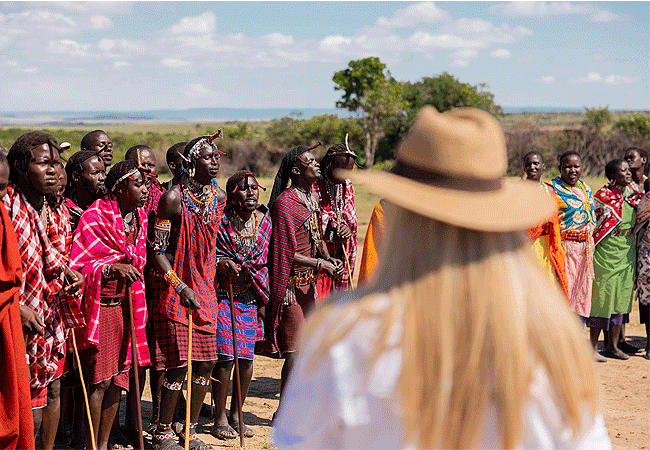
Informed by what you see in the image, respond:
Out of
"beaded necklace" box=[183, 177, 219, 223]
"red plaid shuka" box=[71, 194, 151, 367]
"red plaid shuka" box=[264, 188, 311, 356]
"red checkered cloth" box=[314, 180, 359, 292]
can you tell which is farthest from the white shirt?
"red checkered cloth" box=[314, 180, 359, 292]

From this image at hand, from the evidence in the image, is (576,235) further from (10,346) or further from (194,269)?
(10,346)

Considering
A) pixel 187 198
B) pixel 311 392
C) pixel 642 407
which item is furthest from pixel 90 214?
pixel 642 407

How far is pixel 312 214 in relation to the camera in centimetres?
608

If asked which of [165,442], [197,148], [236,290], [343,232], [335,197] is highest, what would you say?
[197,148]

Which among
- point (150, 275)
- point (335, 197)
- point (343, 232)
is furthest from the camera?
point (335, 197)

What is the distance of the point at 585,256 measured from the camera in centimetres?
802

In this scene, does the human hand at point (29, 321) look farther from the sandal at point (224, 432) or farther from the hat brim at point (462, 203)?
the hat brim at point (462, 203)

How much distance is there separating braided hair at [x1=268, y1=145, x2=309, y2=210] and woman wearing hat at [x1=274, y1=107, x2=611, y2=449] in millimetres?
4428

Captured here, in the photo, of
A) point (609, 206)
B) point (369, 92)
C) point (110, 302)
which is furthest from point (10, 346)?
point (369, 92)

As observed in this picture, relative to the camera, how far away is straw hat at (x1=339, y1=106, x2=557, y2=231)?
1.60m

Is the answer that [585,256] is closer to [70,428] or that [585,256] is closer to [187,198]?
[187,198]

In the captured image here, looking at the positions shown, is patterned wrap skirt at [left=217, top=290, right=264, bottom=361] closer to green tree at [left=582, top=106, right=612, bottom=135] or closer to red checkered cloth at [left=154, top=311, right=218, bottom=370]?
red checkered cloth at [left=154, top=311, right=218, bottom=370]

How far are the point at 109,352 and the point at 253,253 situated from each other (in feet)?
4.34

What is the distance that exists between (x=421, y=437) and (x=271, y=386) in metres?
5.89
